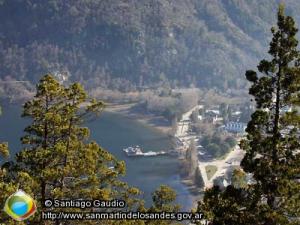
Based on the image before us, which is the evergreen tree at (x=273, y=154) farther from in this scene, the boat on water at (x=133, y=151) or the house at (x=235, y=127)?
the house at (x=235, y=127)

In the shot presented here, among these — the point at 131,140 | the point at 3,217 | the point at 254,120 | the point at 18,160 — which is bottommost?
the point at 131,140

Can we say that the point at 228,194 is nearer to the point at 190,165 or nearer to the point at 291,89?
the point at 291,89

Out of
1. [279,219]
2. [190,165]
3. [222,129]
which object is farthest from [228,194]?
[222,129]

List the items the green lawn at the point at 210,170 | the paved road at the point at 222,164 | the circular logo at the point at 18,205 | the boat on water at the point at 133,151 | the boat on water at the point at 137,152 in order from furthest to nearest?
1. the boat on water at the point at 137,152
2. the boat on water at the point at 133,151
3. the green lawn at the point at 210,170
4. the paved road at the point at 222,164
5. the circular logo at the point at 18,205

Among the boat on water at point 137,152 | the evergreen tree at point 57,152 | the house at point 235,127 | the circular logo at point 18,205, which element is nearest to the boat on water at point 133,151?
the boat on water at point 137,152

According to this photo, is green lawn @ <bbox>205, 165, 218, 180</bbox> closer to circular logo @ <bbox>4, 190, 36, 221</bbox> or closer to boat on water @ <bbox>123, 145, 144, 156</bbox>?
boat on water @ <bbox>123, 145, 144, 156</bbox>

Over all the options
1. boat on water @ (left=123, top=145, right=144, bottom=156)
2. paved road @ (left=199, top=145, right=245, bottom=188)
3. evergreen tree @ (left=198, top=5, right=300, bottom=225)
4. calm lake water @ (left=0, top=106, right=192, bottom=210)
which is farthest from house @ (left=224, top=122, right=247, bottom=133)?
evergreen tree @ (left=198, top=5, right=300, bottom=225)

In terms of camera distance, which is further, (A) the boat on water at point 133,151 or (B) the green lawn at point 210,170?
(A) the boat on water at point 133,151
